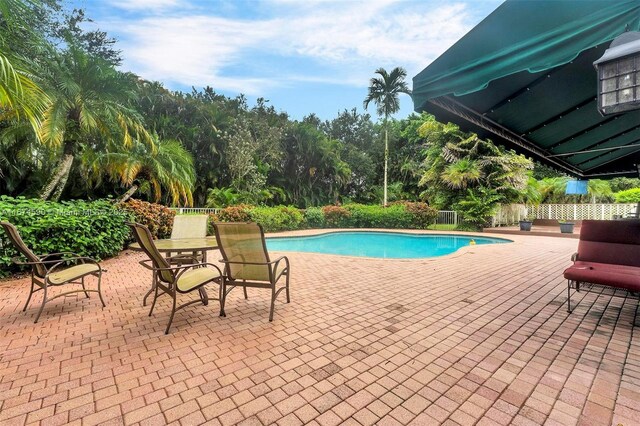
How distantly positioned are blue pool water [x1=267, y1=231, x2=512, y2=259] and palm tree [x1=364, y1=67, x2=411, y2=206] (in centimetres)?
668

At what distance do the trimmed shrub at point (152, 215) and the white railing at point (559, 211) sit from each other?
593 inches

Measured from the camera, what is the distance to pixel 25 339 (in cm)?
275

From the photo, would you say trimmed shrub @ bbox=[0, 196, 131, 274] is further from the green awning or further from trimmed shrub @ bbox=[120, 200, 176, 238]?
the green awning

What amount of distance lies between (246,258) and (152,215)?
5.99m

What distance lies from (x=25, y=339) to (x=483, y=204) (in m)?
16.7

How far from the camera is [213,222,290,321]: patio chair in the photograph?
10.7 ft

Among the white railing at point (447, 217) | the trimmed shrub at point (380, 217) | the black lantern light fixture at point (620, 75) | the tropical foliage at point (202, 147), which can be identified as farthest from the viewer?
the white railing at point (447, 217)

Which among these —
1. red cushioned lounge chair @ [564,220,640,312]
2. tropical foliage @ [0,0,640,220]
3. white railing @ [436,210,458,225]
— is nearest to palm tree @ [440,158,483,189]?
tropical foliage @ [0,0,640,220]

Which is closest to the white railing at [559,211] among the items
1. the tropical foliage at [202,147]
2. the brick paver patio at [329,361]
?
the tropical foliage at [202,147]

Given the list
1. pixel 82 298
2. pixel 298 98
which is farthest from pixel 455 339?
pixel 298 98

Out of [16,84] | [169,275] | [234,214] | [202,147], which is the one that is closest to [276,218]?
[234,214]

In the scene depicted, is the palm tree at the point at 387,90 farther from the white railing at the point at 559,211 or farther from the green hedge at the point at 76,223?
the green hedge at the point at 76,223

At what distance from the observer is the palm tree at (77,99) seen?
743 centimetres

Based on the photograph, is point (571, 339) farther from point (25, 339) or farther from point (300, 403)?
point (25, 339)
